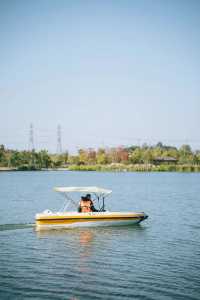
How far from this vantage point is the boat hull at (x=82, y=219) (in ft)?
96.6

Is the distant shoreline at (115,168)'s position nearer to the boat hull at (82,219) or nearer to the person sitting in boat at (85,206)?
the boat hull at (82,219)

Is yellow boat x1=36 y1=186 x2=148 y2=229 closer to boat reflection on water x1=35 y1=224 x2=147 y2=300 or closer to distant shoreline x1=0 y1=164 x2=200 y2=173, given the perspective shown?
boat reflection on water x1=35 y1=224 x2=147 y2=300

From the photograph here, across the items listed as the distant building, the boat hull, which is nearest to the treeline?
the distant building

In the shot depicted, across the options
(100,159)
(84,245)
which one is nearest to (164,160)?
(100,159)

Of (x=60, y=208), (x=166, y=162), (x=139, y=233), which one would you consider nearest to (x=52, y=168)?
(x=166, y=162)

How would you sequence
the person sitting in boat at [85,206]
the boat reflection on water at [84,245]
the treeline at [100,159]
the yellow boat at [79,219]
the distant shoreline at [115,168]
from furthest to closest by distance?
the treeline at [100,159]
the distant shoreline at [115,168]
the person sitting in boat at [85,206]
the yellow boat at [79,219]
the boat reflection on water at [84,245]

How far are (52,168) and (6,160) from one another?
63.3 feet

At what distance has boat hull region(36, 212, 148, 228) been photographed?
29.4m

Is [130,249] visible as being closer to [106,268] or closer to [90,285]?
[106,268]

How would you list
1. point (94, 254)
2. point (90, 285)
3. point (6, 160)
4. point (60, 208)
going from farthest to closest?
point (6, 160) < point (60, 208) < point (94, 254) < point (90, 285)

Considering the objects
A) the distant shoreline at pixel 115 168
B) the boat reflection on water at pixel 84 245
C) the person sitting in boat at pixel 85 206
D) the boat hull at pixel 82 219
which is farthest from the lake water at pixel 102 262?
the distant shoreline at pixel 115 168

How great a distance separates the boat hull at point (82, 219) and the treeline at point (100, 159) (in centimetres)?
12758

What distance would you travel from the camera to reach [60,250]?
23516 mm

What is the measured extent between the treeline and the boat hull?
128m
